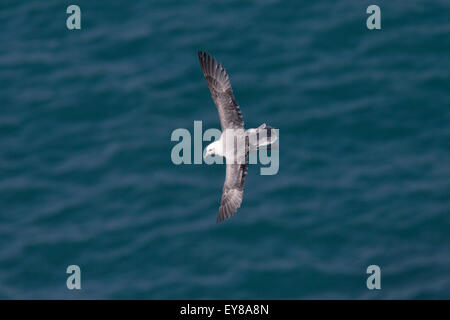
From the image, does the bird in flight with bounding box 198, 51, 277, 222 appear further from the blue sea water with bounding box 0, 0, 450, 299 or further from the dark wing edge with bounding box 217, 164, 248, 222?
the blue sea water with bounding box 0, 0, 450, 299

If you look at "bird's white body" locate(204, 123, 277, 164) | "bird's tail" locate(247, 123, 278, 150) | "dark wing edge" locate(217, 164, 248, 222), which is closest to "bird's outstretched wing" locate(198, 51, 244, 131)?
Answer: "bird's white body" locate(204, 123, 277, 164)

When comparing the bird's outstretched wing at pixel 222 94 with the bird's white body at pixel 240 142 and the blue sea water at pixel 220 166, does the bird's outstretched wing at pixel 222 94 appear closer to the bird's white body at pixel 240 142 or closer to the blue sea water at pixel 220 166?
the bird's white body at pixel 240 142

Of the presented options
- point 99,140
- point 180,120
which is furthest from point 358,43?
point 99,140

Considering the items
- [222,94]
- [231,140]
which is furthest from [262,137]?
[222,94]

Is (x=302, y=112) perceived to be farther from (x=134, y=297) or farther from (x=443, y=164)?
(x=134, y=297)
